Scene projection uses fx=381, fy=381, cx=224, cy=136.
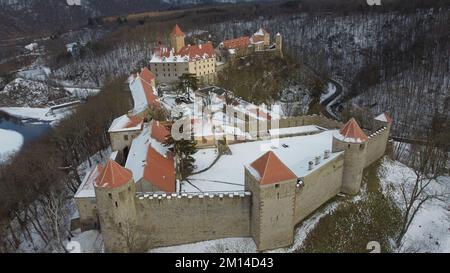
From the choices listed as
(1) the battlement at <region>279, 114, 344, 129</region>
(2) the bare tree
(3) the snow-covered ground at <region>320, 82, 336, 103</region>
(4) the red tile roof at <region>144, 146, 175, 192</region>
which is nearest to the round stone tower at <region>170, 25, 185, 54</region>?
(3) the snow-covered ground at <region>320, 82, 336, 103</region>

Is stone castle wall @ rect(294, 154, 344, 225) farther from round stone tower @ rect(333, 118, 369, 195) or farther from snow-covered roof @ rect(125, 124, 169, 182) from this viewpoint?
snow-covered roof @ rect(125, 124, 169, 182)

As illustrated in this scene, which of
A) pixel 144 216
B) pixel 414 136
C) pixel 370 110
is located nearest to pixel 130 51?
pixel 370 110

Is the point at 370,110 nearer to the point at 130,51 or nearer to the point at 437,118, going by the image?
the point at 437,118

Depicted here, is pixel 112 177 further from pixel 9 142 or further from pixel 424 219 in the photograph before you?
pixel 9 142

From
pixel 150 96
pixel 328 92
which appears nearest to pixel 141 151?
pixel 150 96

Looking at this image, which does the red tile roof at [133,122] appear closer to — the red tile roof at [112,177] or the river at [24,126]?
the red tile roof at [112,177]

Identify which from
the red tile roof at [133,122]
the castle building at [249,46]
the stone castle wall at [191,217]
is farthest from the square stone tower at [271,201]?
the castle building at [249,46]

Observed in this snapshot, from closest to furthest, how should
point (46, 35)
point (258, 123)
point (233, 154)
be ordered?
point (233, 154) < point (258, 123) < point (46, 35)
